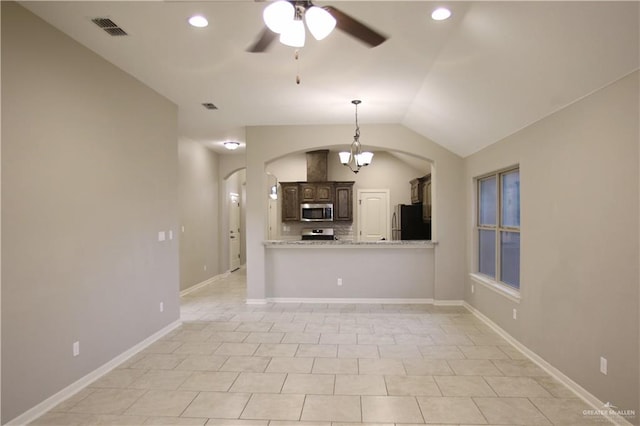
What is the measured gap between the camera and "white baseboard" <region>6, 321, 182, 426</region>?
2629 mm

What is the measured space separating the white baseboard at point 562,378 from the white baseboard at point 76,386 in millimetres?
4061

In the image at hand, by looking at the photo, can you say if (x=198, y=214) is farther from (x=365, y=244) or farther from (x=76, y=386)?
(x=76, y=386)

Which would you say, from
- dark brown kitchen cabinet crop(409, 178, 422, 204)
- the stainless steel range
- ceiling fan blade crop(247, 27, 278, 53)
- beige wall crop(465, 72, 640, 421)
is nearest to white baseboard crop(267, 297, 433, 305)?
beige wall crop(465, 72, 640, 421)

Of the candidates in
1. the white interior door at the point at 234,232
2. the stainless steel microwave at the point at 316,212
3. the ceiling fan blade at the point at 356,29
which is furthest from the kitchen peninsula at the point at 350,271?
the ceiling fan blade at the point at 356,29

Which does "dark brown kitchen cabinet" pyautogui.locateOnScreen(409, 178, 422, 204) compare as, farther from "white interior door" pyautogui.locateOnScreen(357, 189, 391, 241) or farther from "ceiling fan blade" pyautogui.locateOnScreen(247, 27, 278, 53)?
"ceiling fan blade" pyautogui.locateOnScreen(247, 27, 278, 53)

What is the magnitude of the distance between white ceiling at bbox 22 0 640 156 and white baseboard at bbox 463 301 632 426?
7.57 ft

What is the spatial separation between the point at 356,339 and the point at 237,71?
128 inches

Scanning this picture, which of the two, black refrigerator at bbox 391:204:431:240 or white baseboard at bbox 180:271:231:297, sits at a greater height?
black refrigerator at bbox 391:204:431:240

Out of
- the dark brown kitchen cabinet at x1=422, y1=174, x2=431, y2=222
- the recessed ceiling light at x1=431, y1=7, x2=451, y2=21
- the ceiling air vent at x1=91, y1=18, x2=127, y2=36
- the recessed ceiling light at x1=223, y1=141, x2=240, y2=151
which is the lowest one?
the dark brown kitchen cabinet at x1=422, y1=174, x2=431, y2=222

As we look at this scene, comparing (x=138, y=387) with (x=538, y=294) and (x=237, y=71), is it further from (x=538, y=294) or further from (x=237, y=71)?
(x=538, y=294)

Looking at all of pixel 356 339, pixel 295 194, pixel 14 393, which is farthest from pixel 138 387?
pixel 295 194

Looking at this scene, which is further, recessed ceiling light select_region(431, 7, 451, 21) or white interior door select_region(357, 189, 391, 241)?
white interior door select_region(357, 189, 391, 241)

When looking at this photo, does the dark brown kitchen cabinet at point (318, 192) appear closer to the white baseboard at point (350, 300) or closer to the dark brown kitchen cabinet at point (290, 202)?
the dark brown kitchen cabinet at point (290, 202)

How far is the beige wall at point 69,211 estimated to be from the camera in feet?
8.45
